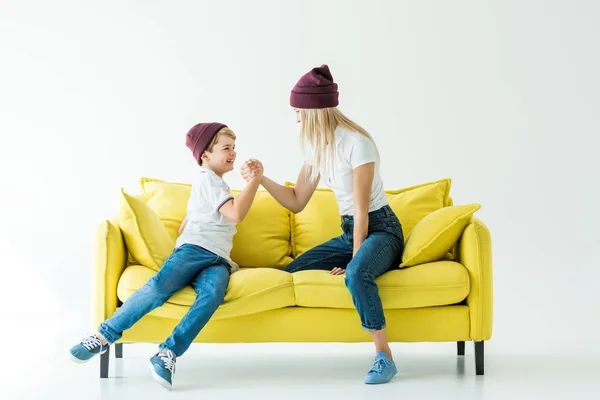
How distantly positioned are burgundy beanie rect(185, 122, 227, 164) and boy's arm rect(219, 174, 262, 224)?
0.96 ft

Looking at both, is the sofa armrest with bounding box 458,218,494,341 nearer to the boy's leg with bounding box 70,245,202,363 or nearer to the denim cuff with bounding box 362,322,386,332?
the denim cuff with bounding box 362,322,386,332

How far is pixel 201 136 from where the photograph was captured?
147 inches

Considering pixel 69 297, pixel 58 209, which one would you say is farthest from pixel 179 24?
pixel 69 297

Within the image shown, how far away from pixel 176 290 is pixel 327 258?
0.69m

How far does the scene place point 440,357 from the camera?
393cm

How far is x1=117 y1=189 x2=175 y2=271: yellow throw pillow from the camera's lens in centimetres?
356

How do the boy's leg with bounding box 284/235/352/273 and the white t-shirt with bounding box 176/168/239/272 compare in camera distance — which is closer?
the white t-shirt with bounding box 176/168/239/272

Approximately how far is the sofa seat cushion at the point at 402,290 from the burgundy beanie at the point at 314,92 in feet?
2.38

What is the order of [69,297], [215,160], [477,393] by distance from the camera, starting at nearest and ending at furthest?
[477,393] → [215,160] → [69,297]

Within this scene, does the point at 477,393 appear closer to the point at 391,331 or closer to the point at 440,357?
the point at 391,331

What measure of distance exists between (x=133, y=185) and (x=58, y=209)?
1.65 ft

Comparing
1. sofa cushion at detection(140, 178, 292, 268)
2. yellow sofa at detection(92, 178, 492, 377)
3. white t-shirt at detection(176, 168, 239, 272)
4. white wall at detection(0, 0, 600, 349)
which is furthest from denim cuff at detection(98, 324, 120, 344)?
white wall at detection(0, 0, 600, 349)

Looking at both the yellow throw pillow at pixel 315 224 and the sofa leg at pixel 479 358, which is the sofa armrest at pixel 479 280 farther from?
the yellow throw pillow at pixel 315 224

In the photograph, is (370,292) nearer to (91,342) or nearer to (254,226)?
(254,226)
